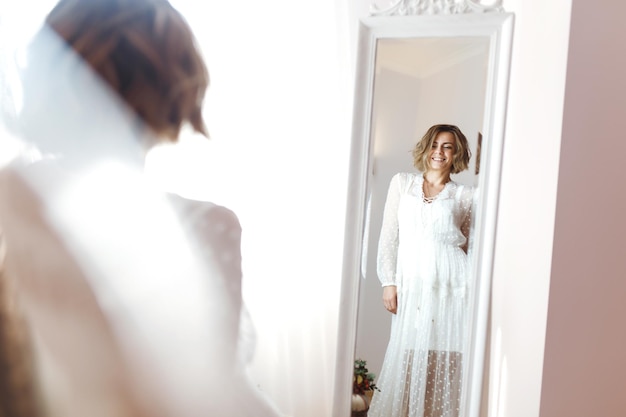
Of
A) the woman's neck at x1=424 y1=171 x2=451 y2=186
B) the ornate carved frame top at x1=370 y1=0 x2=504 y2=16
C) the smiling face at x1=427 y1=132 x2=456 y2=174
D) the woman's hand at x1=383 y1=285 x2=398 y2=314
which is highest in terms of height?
the ornate carved frame top at x1=370 y1=0 x2=504 y2=16

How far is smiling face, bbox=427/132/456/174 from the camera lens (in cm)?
145

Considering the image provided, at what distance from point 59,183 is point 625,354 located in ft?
3.76

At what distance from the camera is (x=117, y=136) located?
30.9 inches

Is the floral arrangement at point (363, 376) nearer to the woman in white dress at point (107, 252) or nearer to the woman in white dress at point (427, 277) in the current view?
the woman in white dress at point (427, 277)

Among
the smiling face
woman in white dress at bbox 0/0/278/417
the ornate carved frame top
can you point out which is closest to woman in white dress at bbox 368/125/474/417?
the smiling face

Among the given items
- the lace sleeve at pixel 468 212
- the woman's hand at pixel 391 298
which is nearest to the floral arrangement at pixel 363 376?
the woman's hand at pixel 391 298

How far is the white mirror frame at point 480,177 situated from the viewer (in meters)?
1.41

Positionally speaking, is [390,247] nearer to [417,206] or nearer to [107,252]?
[417,206]

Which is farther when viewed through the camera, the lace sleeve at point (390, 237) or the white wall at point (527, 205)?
the lace sleeve at point (390, 237)

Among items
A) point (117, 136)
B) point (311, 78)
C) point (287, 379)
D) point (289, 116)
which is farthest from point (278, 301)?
point (117, 136)

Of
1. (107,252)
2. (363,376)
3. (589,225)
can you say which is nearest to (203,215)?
(107,252)

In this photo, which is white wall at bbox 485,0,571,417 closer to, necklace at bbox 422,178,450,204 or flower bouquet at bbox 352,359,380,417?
necklace at bbox 422,178,450,204

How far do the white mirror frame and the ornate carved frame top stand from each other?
12 mm

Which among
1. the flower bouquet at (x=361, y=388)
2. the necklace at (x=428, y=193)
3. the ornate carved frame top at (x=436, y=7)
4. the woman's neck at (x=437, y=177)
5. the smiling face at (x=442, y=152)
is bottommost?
the flower bouquet at (x=361, y=388)
